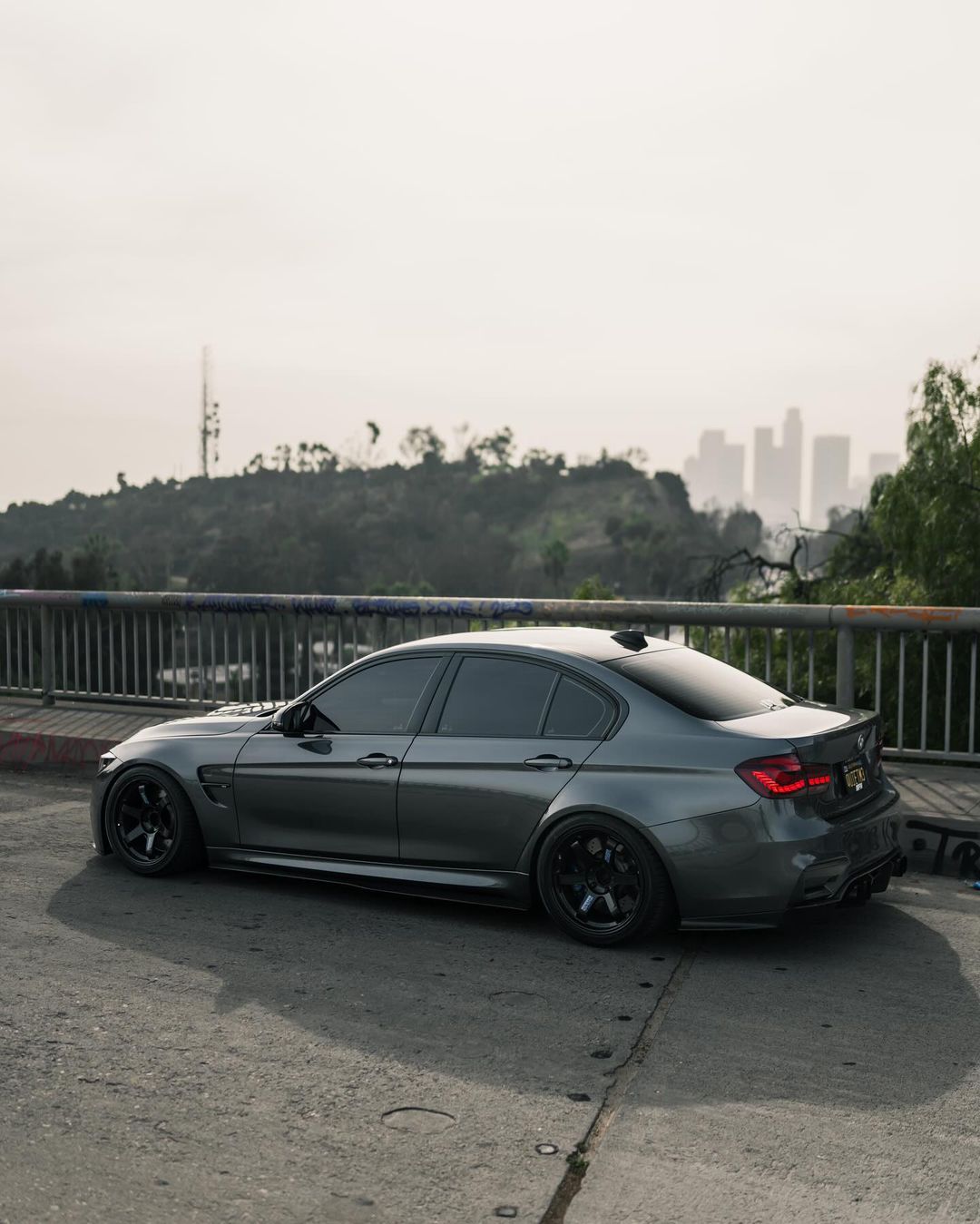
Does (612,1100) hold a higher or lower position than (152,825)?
lower

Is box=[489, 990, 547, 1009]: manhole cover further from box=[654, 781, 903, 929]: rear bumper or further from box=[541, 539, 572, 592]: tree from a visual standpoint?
box=[541, 539, 572, 592]: tree

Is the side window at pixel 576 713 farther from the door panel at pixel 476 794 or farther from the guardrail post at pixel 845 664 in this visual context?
the guardrail post at pixel 845 664

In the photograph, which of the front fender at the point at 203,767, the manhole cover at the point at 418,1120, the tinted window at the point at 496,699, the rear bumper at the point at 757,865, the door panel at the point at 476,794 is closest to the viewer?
the manhole cover at the point at 418,1120

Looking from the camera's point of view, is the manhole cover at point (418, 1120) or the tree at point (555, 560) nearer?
the manhole cover at point (418, 1120)

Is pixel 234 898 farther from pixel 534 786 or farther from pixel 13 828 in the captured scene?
pixel 13 828

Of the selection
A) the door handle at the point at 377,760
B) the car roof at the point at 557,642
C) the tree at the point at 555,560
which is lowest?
the tree at the point at 555,560

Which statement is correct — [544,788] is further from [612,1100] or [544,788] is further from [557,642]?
[612,1100]

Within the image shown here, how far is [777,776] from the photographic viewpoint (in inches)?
220

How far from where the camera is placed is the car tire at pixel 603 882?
570 centimetres

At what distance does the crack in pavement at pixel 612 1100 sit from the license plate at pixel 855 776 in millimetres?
1058

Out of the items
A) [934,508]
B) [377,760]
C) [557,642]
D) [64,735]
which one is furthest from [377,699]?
[934,508]

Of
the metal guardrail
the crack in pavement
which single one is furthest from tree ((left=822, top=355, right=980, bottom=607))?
the crack in pavement

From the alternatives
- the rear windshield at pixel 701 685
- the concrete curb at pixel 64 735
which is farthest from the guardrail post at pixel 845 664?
the concrete curb at pixel 64 735

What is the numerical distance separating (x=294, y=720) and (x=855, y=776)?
283 cm
